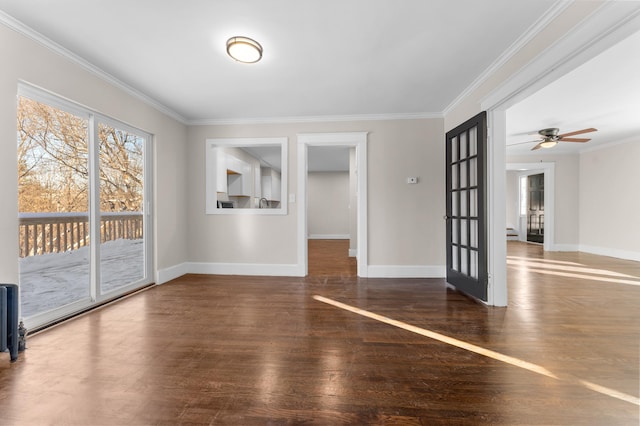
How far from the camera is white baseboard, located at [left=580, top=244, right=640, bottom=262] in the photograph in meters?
5.62

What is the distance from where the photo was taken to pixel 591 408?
1444 millimetres

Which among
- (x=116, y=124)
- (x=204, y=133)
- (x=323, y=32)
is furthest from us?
(x=204, y=133)

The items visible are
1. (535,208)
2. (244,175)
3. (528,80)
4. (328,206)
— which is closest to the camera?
(528,80)

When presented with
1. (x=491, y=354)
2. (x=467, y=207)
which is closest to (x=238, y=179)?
(x=467, y=207)

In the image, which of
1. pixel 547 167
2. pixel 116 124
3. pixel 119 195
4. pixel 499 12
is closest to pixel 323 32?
pixel 499 12

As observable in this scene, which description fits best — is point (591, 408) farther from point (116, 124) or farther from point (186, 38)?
point (116, 124)

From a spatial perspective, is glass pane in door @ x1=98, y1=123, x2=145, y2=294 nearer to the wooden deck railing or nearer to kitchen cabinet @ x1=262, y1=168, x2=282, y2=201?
the wooden deck railing

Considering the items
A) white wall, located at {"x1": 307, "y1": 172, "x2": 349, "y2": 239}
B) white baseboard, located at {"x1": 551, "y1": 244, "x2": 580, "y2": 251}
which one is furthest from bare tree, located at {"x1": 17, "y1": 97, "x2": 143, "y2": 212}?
white baseboard, located at {"x1": 551, "y1": 244, "x2": 580, "y2": 251}

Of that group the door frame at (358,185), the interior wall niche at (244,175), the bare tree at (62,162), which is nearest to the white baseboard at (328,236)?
the interior wall niche at (244,175)

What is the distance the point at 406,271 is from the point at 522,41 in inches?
122

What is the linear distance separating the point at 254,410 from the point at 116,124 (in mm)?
3498

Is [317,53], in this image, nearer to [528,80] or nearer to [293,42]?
[293,42]

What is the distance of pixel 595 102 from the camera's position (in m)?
3.86

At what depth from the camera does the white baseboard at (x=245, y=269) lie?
14.5 feet
